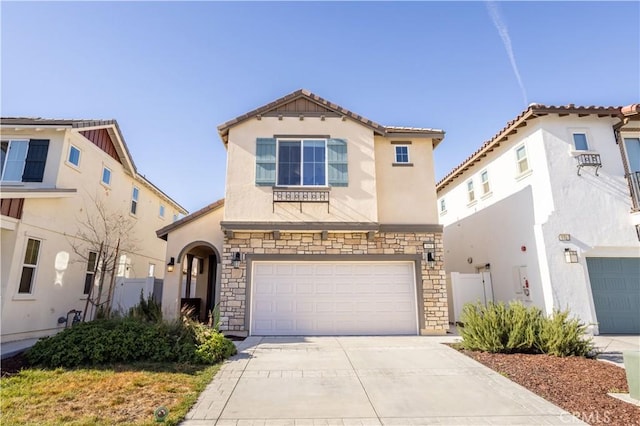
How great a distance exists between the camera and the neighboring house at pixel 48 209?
31.8 feet

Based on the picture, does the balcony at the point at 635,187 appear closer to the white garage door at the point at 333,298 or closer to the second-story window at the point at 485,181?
the second-story window at the point at 485,181

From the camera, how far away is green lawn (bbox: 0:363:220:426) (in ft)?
14.4

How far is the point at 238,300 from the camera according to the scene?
1077 centimetres

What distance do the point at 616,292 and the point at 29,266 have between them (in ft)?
60.8

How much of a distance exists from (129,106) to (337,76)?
24.7 feet

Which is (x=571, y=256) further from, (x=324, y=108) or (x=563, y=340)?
(x=324, y=108)

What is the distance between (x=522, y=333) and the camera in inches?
314

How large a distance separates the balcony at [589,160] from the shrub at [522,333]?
5949 mm

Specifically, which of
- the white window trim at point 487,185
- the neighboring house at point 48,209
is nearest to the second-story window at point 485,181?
the white window trim at point 487,185

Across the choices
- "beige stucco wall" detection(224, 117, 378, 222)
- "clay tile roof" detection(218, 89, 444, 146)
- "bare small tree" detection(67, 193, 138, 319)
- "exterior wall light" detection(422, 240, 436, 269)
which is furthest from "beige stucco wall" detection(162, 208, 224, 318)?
"exterior wall light" detection(422, 240, 436, 269)

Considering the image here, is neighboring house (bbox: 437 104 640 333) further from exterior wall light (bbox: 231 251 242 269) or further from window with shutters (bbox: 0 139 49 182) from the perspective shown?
window with shutters (bbox: 0 139 49 182)

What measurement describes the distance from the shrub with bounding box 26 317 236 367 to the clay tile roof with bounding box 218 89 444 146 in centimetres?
700

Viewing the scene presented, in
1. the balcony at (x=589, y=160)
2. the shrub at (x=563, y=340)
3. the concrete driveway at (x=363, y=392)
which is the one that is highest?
the balcony at (x=589, y=160)

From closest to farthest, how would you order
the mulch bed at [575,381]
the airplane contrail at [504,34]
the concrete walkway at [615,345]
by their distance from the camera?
the mulch bed at [575,381] → the concrete walkway at [615,345] → the airplane contrail at [504,34]
